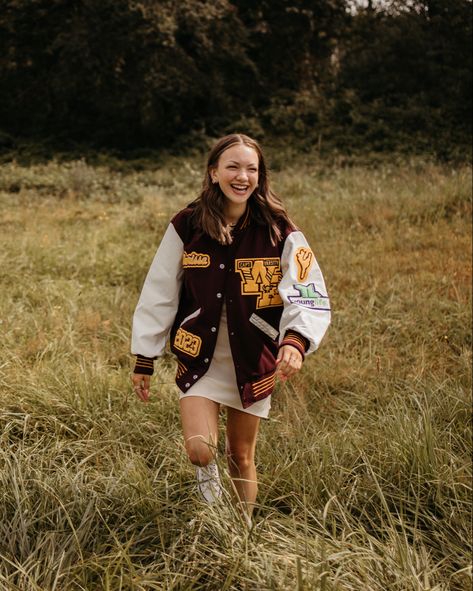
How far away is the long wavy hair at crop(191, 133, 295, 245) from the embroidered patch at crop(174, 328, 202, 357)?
427 mm

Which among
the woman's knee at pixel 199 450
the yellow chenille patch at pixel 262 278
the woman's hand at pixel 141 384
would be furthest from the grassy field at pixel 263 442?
the yellow chenille patch at pixel 262 278

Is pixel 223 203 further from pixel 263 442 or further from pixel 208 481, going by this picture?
pixel 263 442

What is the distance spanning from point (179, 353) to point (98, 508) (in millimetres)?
714

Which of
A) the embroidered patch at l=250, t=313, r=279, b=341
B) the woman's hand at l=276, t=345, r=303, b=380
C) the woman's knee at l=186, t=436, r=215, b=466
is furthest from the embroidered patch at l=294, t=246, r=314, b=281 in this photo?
the woman's knee at l=186, t=436, r=215, b=466

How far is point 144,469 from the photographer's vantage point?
2.80m

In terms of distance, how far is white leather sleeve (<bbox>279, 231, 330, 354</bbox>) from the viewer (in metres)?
2.47

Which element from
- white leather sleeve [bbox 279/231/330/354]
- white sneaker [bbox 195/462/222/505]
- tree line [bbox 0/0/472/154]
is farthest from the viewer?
tree line [bbox 0/0/472/154]

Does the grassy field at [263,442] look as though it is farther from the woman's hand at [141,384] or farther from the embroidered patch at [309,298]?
the embroidered patch at [309,298]

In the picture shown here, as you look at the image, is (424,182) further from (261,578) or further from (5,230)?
(261,578)

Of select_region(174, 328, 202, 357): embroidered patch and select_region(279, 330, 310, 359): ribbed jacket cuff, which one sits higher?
select_region(279, 330, 310, 359): ribbed jacket cuff

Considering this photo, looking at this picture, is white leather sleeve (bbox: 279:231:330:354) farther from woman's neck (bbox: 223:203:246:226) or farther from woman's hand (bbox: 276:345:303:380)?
woman's neck (bbox: 223:203:246:226)

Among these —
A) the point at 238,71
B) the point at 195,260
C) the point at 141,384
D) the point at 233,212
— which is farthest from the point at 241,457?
the point at 238,71

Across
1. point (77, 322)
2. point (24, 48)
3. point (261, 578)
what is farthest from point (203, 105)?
point (261, 578)

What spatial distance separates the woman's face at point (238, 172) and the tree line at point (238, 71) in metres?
17.1
